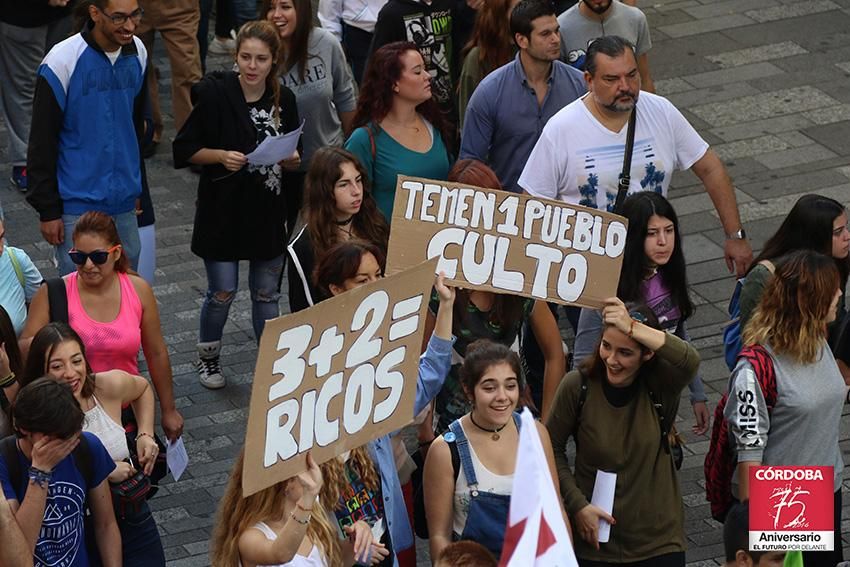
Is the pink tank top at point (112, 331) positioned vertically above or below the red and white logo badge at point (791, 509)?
below

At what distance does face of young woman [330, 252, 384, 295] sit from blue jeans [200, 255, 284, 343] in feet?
7.45

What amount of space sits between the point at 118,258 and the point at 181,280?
2.88 m

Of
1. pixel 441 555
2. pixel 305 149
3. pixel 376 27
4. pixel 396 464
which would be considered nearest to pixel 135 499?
pixel 396 464

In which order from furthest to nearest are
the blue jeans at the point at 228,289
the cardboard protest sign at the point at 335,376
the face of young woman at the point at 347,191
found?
1. the blue jeans at the point at 228,289
2. the face of young woman at the point at 347,191
3. the cardboard protest sign at the point at 335,376

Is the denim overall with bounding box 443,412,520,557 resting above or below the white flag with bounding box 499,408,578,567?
below

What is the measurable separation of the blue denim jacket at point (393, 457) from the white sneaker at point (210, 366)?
285 centimetres

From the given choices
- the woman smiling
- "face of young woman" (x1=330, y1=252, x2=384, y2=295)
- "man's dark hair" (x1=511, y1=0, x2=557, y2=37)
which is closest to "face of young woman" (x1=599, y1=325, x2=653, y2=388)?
the woman smiling

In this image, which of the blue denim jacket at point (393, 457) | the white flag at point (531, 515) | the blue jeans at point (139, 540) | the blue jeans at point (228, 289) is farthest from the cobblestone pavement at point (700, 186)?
the white flag at point (531, 515)

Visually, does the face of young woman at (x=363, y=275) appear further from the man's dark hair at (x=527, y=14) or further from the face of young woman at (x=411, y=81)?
the man's dark hair at (x=527, y=14)

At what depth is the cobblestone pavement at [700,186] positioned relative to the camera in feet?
27.0

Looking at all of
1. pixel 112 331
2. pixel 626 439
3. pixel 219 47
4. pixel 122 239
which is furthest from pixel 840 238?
pixel 219 47

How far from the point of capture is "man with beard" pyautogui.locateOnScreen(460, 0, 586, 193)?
876 centimetres

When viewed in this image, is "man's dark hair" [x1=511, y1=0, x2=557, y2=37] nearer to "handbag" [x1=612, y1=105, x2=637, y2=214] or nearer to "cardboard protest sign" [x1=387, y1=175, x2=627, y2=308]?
"handbag" [x1=612, y1=105, x2=637, y2=214]

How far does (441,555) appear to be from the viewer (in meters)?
5.38
